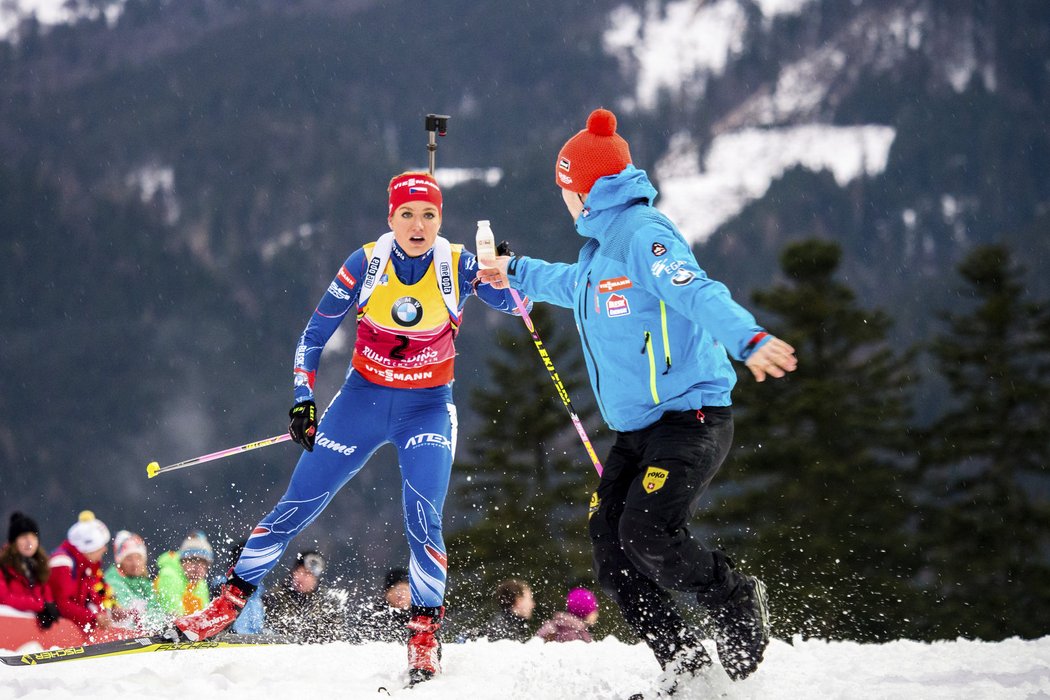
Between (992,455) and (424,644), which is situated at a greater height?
(424,644)

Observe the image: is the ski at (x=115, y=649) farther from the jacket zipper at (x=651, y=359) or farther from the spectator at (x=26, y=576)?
the jacket zipper at (x=651, y=359)

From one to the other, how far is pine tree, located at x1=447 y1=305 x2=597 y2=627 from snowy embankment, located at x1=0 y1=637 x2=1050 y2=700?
51.0 ft

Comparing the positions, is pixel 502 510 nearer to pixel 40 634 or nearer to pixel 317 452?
pixel 40 634

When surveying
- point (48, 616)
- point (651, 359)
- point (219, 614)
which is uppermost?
point (651, 359)

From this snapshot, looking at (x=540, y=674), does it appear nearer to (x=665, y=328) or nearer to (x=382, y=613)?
(x=665, y=328)

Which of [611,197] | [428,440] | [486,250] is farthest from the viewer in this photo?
[428,440]

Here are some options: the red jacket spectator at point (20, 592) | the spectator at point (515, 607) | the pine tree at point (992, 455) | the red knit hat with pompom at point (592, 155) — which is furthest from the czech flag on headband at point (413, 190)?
the pine tree at point (992, 455)

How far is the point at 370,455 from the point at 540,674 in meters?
1.81

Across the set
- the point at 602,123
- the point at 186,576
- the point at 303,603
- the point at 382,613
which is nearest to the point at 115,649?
the point at 382,613

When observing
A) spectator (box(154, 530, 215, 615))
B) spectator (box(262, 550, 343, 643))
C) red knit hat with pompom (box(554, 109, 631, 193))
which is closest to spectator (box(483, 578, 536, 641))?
spectator (box(262, 550, 343, 643))

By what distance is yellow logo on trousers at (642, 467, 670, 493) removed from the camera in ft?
16.3

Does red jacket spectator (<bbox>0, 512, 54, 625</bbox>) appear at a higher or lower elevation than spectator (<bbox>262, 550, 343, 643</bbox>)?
higher

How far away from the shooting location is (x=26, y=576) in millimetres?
9359

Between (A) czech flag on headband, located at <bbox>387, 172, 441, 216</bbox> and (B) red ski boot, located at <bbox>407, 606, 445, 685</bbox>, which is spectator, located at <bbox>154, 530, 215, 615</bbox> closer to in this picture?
(B) red ski boot, located at <bbox>407, 606, 445, 685</bbox>
